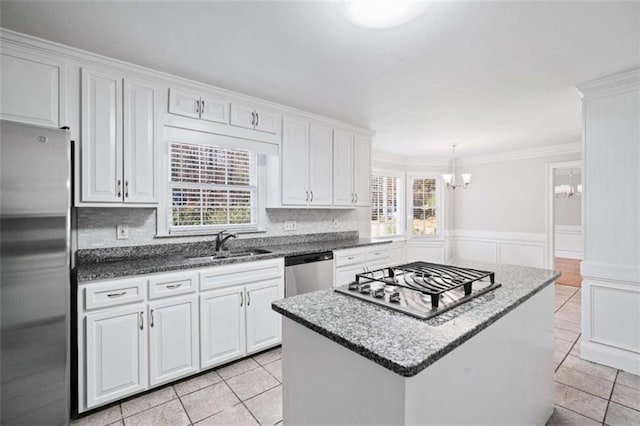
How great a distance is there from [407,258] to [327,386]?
5392 millimetres

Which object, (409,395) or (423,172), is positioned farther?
(423,172)

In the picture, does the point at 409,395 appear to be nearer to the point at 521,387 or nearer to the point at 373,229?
the point at 521,387

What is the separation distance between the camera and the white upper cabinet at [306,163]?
335 centimetres

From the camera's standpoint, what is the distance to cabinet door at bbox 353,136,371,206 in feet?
13.4

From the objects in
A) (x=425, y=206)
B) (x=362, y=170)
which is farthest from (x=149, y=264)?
(x=425, y=206)

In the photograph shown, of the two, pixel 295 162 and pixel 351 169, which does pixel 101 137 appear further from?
pixel 351 169

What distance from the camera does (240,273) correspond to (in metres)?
2.59

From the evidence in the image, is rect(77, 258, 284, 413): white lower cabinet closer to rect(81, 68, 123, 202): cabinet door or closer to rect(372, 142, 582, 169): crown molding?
rect(81, 68, 123, 202): cabinet door

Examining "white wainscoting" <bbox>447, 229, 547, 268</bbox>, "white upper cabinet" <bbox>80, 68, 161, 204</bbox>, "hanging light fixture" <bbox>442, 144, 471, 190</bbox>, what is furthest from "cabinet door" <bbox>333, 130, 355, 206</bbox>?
"white wainscoting" <bbox>447, 229, 547, 268</bbox>

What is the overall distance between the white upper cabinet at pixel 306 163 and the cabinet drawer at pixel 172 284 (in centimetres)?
132

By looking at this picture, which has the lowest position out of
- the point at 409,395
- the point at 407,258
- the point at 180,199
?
the point at 407,258

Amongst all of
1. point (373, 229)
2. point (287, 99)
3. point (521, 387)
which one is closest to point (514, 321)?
point (521, 387)

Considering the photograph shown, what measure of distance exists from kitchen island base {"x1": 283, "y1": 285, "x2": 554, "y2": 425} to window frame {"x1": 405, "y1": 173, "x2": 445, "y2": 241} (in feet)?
15.1

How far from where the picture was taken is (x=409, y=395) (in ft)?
2.96
